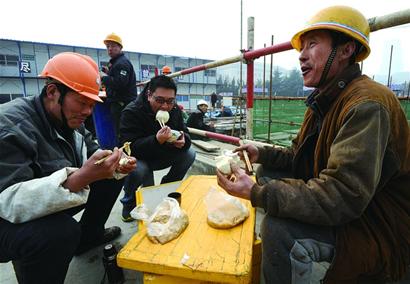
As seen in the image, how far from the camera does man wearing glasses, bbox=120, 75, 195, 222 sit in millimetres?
2311

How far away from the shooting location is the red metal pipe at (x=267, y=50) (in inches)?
81.8

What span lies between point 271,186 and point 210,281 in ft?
1.55

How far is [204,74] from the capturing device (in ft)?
118

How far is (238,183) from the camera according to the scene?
1.18 m

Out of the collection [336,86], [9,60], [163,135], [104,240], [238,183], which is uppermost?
[9,60]

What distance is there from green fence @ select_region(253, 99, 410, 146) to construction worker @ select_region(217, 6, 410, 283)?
308 centimetres

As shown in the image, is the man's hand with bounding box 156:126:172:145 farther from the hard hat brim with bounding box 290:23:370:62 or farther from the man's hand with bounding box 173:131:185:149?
the hard hat brim with bounding box 290:23:370:62

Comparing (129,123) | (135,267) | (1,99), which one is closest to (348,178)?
(135,267)

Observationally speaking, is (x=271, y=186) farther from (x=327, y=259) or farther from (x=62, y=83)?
(x=62, y=83)

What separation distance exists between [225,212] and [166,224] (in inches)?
Result: 13.2

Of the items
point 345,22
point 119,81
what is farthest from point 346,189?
point 119,81

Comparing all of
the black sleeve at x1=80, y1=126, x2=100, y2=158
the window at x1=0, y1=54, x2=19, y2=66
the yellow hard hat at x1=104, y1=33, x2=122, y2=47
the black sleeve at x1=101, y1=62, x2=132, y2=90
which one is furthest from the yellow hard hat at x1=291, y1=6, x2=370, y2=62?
the window at x1=0, y1=54, x2=19, y2=66

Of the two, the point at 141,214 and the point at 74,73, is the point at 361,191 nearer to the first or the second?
the point at 141,214

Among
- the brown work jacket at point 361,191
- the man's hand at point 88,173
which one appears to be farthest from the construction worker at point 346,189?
the man's hand at point 88,173
